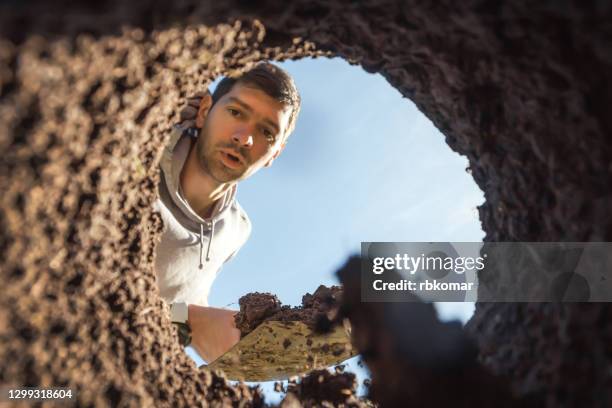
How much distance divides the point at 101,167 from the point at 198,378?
867 mm

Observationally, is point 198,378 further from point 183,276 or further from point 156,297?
point 183,276

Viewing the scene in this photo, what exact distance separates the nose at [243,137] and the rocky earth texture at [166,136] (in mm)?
1677

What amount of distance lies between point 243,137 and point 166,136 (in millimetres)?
1751

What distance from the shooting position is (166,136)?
4.75 ft

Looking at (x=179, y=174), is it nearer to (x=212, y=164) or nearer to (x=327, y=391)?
(x=212, y=164)

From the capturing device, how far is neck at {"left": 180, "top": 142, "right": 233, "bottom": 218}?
3.44m

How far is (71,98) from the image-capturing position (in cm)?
95

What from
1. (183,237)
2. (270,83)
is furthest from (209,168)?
(270,83)

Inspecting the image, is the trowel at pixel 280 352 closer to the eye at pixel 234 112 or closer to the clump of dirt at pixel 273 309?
the clump of dirt at pixel 273 309

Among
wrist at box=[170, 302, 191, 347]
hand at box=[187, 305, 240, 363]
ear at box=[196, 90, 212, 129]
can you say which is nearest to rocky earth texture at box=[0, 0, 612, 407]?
ear at box=[196, 90, 212, 129]

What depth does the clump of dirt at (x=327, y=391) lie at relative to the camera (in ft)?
5.76

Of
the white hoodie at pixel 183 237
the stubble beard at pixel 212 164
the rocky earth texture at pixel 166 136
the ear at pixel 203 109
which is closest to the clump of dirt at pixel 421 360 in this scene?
the rocky earth texture at pixel 166 136

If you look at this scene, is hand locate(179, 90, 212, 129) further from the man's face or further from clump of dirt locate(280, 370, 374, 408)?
clump of dirt locate(280, 370, 374, 408)

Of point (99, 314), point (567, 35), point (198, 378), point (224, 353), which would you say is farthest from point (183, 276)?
point (567, 35)
